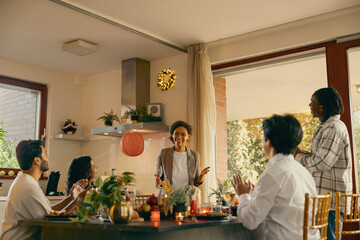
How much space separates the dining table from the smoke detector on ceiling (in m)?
3.06

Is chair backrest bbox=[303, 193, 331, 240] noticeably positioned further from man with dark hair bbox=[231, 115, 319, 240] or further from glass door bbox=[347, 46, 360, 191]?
glass door bbox=[347, 46, 360, 191]

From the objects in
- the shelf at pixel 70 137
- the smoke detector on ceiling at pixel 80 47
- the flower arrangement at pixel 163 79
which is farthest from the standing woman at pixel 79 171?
the shelf at pixel 70 137

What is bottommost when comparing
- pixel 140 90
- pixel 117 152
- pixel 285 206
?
pixel 285 206

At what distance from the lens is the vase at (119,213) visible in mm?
2014

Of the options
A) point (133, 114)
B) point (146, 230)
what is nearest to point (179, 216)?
point (146, 230)

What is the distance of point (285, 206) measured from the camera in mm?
2029

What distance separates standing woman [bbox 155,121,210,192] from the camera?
4.16 m

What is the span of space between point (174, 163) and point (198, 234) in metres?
2.01

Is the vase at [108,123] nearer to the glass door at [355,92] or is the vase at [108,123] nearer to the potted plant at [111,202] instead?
the glass door at [355,92]

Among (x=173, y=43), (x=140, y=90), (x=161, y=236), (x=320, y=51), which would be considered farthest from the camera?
(x=140, y=90)

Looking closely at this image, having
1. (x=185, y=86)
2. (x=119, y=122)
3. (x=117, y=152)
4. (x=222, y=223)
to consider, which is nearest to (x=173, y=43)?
(x=185, y=86)

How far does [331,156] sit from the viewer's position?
2883 mm

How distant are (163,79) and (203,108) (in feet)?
2.97

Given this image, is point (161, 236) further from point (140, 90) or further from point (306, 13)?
point (140, 90)
